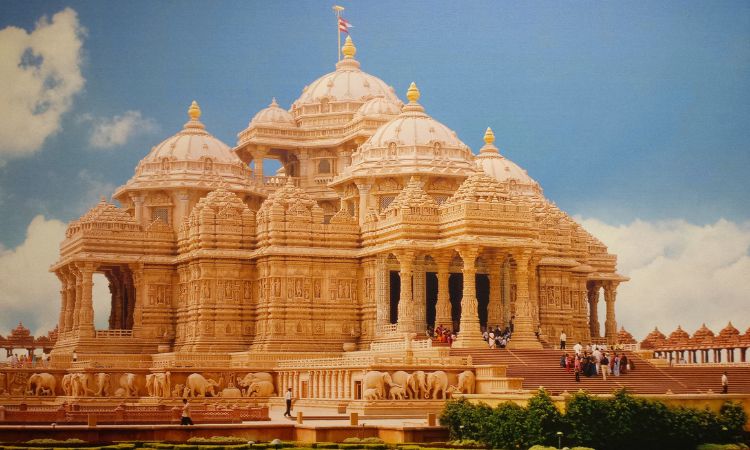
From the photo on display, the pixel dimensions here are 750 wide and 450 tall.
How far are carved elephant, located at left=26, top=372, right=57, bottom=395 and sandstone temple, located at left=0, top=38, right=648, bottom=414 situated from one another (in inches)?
2.5

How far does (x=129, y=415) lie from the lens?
45.5m

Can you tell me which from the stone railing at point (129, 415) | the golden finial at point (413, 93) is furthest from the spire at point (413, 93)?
the stone railing at point (129, 415)

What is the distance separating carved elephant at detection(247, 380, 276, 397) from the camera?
190 ft

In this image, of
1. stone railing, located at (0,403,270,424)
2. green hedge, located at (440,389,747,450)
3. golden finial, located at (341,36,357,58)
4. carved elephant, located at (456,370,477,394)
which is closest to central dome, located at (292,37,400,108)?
golden finial, located at (341,36,357,58)

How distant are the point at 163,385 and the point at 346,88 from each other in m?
25.2

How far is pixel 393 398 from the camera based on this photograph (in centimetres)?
5006

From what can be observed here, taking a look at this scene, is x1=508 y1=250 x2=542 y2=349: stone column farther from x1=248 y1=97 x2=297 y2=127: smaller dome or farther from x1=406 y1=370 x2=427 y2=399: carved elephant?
x1=248 y1=97 x2=297 y2=127: smaller dome

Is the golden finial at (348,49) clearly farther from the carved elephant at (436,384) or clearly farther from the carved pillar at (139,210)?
the carved elephant at (436,384)

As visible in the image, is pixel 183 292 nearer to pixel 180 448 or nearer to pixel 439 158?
pixel 439 158

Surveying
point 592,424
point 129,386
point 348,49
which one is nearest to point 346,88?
point 348,49

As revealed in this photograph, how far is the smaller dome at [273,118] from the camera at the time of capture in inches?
3004

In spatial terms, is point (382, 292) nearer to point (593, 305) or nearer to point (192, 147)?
point (192, 147)

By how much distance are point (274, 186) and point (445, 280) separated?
17676 mm

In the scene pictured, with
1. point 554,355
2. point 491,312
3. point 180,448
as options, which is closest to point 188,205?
point 491,312
